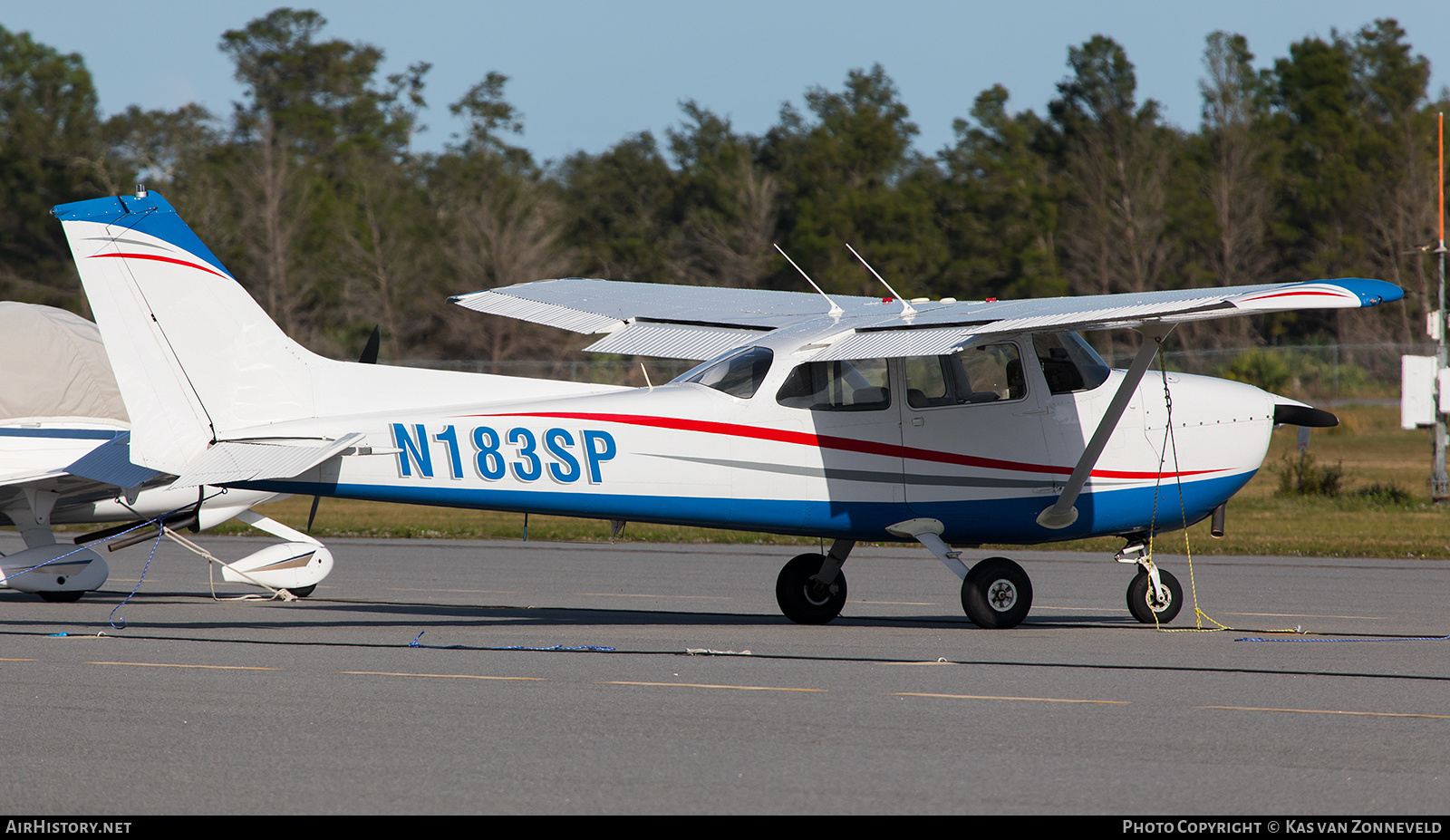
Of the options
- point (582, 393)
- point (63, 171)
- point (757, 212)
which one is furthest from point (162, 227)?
point (63, 171)

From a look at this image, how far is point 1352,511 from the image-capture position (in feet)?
72.6

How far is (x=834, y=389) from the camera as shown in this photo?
991 centimetres

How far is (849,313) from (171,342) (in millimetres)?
5041

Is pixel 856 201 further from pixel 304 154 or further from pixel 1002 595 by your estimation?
pixel 1002 595

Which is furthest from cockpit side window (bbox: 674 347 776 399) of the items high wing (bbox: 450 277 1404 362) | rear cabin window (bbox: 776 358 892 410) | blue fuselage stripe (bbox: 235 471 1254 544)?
blue fuselage stripe (bbox: 235 471 1254 544)

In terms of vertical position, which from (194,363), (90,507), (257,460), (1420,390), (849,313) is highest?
(849,313)

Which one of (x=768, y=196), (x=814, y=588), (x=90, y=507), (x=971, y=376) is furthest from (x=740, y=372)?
(x=768, y=196)

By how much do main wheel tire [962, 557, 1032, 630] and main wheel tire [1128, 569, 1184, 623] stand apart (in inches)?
37.8

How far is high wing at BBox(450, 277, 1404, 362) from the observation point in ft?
27.3

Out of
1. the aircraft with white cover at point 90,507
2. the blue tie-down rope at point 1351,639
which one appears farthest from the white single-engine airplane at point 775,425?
the aircraft with white cover at point 90,507

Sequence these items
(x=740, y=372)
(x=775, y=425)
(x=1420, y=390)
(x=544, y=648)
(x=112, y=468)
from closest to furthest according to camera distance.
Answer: (x=544, y=648) < (x=775, y=425) < (x=740, y=372) < (x=112, y=468) < (x=1420, y=390)

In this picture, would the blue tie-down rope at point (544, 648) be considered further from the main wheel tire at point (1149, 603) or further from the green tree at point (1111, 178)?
the green tree at point (1111, 178)

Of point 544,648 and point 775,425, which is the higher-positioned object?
point 775,425

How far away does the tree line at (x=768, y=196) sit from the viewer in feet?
180
